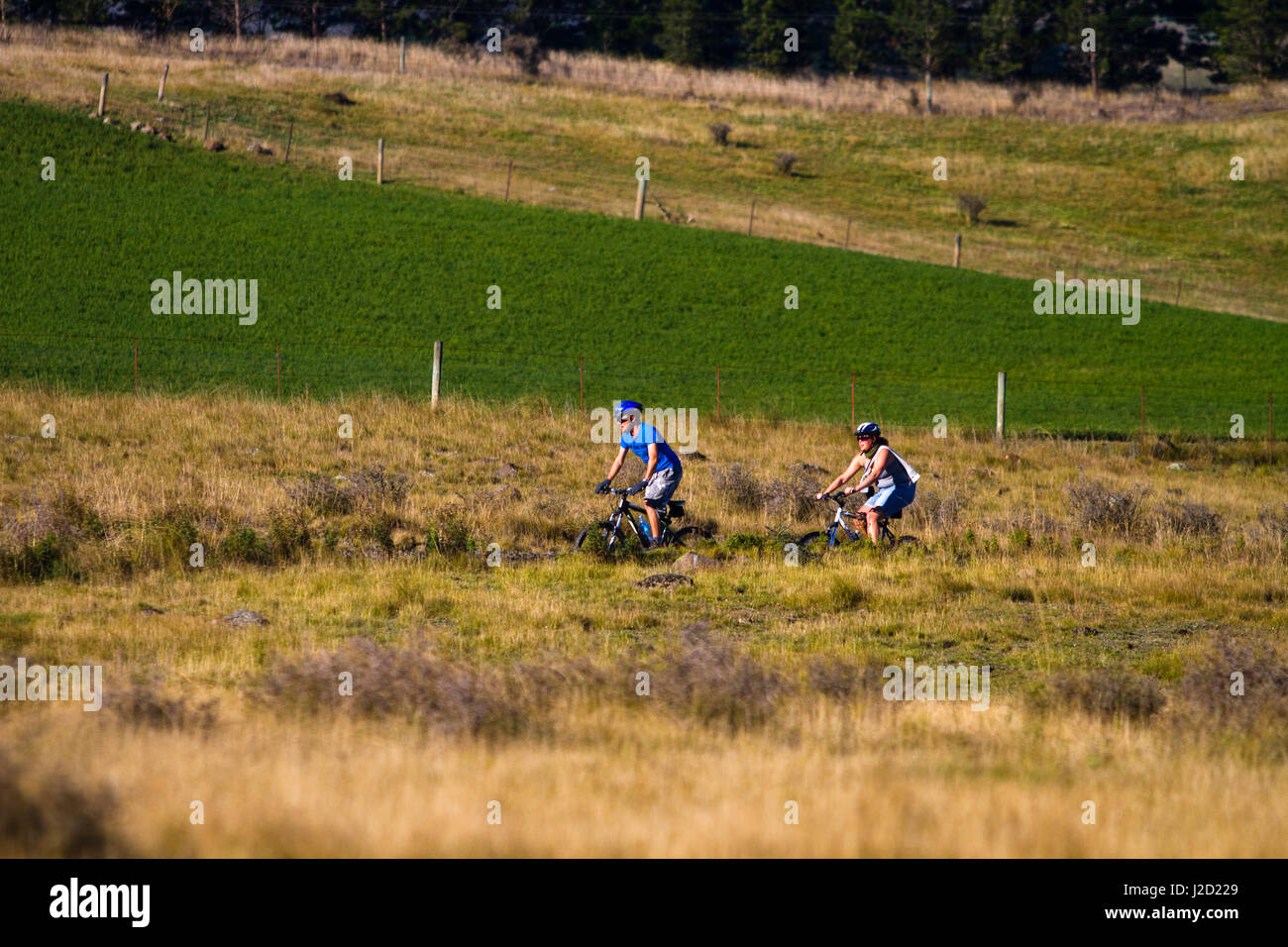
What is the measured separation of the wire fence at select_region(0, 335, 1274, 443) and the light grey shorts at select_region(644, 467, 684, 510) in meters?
10.4

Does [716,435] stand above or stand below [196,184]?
below

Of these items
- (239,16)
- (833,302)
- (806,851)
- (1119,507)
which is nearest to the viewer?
(806,851)

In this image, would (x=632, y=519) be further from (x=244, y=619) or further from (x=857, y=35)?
(x=857, y=35)

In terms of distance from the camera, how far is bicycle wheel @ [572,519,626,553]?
13.8 metres

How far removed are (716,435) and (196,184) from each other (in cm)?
2298

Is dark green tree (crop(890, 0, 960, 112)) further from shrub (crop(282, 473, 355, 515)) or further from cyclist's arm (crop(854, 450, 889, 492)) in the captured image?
cyclist's arm (crop(854, 450, 889, 492))

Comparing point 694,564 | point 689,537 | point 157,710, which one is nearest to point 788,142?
point 689,537

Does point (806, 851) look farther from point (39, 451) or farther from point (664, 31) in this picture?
point (664, 31)

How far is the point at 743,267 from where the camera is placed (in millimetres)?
38094

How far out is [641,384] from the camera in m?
28.5

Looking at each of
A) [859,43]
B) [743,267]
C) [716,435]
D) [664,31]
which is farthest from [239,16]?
[716,435]

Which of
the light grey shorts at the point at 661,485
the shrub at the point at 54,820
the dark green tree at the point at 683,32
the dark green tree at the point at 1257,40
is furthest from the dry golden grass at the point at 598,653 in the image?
the dark green tree at the point at 1257,40

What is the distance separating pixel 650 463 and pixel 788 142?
50.6 meters

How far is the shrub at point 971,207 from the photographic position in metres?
52.3
